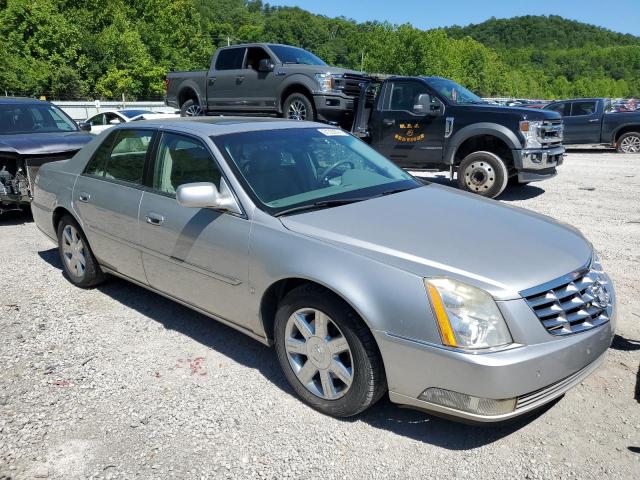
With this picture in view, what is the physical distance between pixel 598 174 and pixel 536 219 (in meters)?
9.82

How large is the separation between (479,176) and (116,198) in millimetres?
6497

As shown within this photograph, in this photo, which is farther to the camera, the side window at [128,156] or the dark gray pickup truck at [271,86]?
the dark gray pickup truck at [271,86]

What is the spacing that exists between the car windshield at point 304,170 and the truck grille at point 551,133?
555 cm

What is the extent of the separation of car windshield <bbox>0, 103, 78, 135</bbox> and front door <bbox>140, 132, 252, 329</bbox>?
5.52 m

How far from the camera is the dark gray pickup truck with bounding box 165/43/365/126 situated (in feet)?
34.3

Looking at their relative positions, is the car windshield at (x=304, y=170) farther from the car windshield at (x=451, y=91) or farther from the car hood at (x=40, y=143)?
the car windshield at (x=451, y=91)

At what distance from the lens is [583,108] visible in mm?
16688

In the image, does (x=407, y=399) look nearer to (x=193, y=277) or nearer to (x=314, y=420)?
(x=314, y=420)

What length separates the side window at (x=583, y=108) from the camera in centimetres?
1653

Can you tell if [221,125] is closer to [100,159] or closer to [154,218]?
[154,218]

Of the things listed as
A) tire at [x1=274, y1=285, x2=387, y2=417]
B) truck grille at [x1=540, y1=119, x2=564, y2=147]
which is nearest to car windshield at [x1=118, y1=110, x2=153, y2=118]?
truck grille at [x1=540, y1=119, x2=564, y2=147]

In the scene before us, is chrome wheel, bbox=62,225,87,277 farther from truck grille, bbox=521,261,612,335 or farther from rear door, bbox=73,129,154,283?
truck grille, bbox=521,261,612,335

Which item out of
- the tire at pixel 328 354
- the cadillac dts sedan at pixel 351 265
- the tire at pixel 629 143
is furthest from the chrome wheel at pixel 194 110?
the tire at pixel 629 143

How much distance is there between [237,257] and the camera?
336 centimetres
